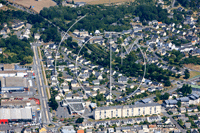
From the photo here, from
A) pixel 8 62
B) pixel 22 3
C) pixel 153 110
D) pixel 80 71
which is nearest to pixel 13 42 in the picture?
pixel 8 62

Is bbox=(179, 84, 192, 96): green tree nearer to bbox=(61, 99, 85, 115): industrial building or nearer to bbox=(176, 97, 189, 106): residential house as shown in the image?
bbox=(176, 97, 189, 106): residential house

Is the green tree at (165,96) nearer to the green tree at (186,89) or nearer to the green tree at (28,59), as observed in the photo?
the green tree at (186,89)

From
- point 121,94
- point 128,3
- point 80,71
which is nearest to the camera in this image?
point 121,94

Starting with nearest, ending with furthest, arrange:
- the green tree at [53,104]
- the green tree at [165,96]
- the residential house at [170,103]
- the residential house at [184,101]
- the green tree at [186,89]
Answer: the green tree at [53,104] < the residential house at [170,103] < the residential house at [184,101] < the green tree at [165,96] < the green tree at [186,89]

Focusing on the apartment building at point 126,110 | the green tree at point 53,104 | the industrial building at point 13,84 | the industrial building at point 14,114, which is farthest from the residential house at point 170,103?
the industrial building at point 13,84

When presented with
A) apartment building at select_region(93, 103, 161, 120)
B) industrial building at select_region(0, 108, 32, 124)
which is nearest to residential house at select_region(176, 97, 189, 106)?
apartment building at select_region(93, 103, 161, 120)

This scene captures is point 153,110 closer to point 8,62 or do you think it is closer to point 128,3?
point 8,62

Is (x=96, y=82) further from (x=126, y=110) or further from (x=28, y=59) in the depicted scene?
(x=28, y=59)
